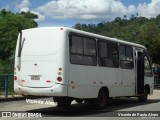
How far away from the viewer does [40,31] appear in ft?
50.0

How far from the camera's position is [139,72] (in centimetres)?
2084

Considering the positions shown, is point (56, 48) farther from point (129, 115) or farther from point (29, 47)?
point (129, 115)

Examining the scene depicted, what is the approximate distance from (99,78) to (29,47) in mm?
3193

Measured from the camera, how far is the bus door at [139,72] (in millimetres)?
20625

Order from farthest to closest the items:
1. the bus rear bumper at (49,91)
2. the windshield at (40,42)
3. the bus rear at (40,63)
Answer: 1. the windshield at (40,42)
2. the bus rear at (40,63)
3. the bus rear bumper at (49,91)

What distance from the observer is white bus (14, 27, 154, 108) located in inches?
575

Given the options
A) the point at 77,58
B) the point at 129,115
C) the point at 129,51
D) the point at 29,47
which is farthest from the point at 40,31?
the point at 129,51

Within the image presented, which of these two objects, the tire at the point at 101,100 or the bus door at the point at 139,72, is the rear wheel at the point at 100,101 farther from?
the bus door at the point at 139,72

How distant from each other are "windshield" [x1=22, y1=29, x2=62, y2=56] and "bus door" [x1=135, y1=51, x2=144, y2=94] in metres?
6.83

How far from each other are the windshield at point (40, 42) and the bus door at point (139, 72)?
22.4 ft

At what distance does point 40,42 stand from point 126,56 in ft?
18.3

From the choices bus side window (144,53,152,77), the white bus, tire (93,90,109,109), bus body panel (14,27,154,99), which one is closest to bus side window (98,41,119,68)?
the white bus

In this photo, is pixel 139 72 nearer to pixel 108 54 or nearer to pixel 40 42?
pixel 108 54

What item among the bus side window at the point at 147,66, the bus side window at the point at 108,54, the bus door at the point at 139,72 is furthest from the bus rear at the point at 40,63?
the bus side window at the point at 147,66
